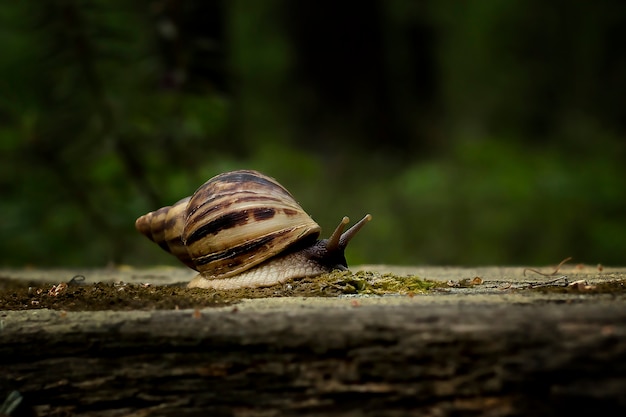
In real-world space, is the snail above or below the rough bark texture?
above

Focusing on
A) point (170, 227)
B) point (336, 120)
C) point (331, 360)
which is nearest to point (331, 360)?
point (331, 360)

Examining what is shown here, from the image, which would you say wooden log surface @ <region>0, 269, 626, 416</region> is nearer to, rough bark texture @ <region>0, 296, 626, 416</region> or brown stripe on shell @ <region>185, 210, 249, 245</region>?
rough bark texture @ <region>0, 296, 626, 416</region>

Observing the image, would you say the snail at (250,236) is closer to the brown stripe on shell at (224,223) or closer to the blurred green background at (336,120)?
the brown stripe on shell at (224,223)

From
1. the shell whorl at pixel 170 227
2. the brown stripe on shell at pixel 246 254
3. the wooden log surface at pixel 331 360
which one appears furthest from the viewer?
the shell whorl at pixel 170 227

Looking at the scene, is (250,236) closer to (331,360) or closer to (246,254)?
(246,254)

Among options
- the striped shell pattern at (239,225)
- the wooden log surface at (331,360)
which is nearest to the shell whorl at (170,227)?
the striped shell pattern at (239,225)

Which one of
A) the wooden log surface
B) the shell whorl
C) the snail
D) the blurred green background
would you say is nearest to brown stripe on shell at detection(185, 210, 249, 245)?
the snail

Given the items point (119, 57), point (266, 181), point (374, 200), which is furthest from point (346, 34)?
point (266, 181)

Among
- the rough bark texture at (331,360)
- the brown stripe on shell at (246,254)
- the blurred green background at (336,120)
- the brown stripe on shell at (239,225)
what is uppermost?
the blurred green background at (336,120)
